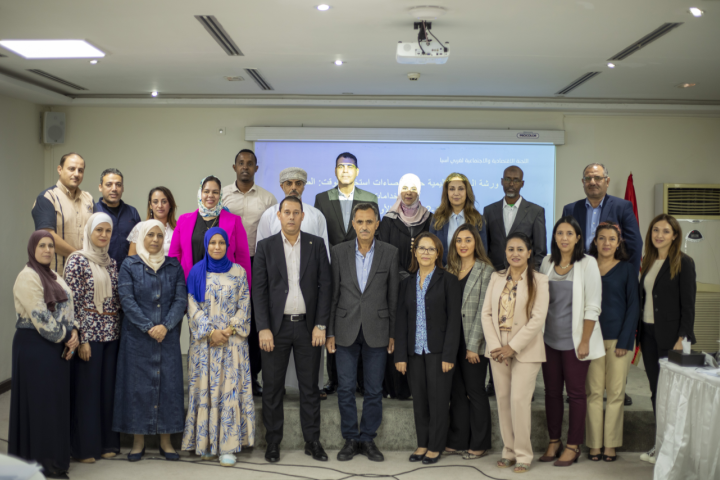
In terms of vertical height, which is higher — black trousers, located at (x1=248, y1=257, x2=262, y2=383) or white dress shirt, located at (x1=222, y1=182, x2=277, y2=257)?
white dress shirt, located at (x1=222, y1=182, x2=277, y2=257)

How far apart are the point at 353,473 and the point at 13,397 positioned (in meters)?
2.13

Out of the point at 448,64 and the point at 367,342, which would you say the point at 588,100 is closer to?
the point at 448,64

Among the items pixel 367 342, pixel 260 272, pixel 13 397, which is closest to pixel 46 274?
pixel 13 397

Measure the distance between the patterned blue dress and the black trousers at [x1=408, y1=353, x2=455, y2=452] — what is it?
1.15 meters

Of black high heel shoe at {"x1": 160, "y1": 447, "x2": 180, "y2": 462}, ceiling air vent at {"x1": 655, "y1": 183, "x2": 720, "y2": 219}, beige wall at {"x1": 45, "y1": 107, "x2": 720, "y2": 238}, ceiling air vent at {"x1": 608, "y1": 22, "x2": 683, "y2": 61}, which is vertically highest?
ceiling air vent at {"x1": 608, "y1": 22, "x2": 683, "y2": 61}

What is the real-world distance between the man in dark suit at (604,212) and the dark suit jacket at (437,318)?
4.32 ft

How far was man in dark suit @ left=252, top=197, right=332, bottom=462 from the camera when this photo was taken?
3.82 meters

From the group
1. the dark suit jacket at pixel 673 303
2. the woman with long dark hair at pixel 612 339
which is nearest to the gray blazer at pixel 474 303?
the woman with long dark hair at pixel 612 339

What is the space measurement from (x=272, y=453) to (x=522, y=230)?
238 cm

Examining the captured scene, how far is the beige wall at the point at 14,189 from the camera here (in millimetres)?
5926

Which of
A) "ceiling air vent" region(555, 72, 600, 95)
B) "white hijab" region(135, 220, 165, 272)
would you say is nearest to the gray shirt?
"ceiling air vent" region(555, 72, 600, 95)

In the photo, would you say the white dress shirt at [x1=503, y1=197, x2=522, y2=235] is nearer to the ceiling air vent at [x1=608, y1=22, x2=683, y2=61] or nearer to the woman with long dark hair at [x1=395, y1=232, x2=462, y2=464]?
the woman with long dark hair at [x1=395, y1=232, x2=462, y2=464]

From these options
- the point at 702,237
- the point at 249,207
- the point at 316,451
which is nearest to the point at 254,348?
the point at 316,451

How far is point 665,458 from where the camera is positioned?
126 inches
